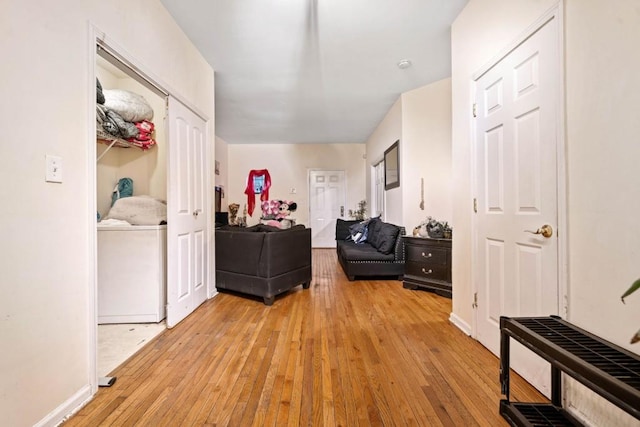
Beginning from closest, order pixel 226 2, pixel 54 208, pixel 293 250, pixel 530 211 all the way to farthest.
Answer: pixel 54 208 → pixel 530 211 → pixel 226 2 → pixel 293 250

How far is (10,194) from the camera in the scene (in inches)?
44.1

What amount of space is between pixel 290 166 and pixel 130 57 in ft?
16.9

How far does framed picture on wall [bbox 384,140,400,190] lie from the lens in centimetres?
438

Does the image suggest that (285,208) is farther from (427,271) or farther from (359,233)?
(427,271)

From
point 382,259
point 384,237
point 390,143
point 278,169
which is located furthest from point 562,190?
point 278,169

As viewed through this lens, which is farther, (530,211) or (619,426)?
(530,211)

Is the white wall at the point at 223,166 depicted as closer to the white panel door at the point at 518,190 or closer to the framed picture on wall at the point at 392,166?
the framed picture on wall at the point at 392,166

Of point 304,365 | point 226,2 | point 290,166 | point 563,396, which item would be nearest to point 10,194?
point 304,365

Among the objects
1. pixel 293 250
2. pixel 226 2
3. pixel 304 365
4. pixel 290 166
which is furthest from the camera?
pixel 290 166

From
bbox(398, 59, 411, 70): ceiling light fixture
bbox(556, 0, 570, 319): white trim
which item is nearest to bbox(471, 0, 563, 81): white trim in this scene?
bbox(556, 0, 570, 319): white trim

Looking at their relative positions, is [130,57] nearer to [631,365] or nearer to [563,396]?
[631,365]

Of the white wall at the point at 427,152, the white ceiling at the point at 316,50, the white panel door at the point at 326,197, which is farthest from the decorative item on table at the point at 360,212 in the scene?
the white wall at the point at 427,152

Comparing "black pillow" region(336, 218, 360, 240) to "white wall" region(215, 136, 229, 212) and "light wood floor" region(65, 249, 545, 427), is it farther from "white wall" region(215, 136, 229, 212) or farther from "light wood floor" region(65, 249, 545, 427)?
"light wood floor" region(65, 249, 545, 427)

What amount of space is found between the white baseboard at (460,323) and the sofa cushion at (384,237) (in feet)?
4.94
